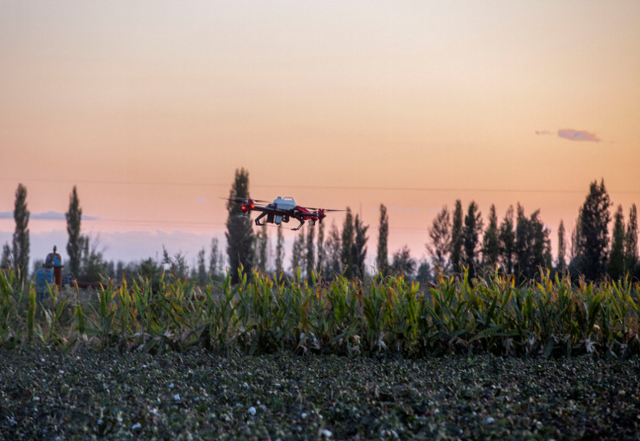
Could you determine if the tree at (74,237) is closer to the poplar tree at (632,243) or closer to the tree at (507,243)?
the tree at (507,243)

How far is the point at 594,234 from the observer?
104ft

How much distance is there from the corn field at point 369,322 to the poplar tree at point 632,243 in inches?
1042

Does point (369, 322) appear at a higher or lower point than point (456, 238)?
lower

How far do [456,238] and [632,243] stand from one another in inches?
467

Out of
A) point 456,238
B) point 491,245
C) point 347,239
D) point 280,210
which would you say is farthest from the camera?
point 347,239

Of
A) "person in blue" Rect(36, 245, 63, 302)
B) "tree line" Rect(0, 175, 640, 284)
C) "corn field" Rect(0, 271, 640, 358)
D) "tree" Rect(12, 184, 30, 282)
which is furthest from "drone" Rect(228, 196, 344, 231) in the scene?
"tree" Rect(12, 184, 30, 282)

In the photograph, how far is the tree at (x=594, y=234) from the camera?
103 ft

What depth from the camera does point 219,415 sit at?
170 inches

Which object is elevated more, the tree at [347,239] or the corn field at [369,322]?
the tree at [347,239]

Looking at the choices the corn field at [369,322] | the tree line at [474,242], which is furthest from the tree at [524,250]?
the corn field at [369,322]

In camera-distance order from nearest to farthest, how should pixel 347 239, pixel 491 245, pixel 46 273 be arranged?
1. pixel 46 273
2. pixel 491 245
3. pixel 347 239

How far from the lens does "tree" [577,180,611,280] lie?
31453 millimetres

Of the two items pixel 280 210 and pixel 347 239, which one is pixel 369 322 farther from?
pixel 347 239

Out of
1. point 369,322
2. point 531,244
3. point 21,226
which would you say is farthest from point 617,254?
point 21,226
